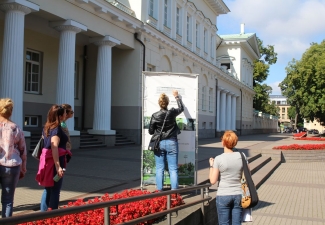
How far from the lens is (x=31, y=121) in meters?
19.5

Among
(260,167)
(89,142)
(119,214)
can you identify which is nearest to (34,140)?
(89,142)

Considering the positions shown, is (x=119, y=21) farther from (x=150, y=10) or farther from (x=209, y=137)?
(x=209, y=137)

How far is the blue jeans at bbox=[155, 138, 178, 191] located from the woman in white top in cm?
188

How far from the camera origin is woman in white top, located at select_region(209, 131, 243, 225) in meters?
4.75

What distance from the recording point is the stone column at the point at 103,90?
1992 cm

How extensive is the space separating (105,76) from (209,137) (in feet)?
58.4

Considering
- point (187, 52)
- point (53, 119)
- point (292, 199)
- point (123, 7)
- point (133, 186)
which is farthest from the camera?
point (187, 52)

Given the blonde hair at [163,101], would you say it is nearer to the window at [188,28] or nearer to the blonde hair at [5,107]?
the blonde hair at [5,107]

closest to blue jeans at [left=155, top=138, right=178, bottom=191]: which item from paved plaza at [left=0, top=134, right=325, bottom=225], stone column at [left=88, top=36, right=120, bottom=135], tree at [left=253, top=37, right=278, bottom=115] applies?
paved plaza at [left=0, top=134, right=325, bottom=225]

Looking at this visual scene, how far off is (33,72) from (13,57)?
5.90 m

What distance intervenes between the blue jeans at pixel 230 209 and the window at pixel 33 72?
16.6 m

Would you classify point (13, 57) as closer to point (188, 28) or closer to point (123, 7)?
point (123, 7)

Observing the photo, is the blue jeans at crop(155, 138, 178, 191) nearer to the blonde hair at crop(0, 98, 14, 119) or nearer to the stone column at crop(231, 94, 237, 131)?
the blonde hair at crop(0, 98, 14, 119)

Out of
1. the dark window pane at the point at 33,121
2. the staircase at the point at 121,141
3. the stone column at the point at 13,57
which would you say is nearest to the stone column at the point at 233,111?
the staircase at the point at 121,141
